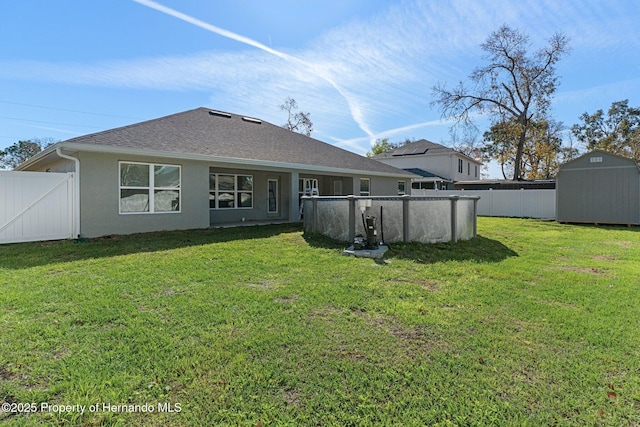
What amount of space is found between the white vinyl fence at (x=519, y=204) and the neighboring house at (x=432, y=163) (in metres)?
7.31

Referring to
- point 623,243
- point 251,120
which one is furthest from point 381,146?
point 623,243

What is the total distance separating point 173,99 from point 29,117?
21041mm

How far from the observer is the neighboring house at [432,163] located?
30.1 meters

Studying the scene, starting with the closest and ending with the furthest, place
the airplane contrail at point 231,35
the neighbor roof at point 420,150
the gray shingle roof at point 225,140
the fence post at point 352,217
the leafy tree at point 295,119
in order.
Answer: the fence post at point 352,217 → the gray shingle roof at point 225,140 → the airplane contrail at point 231,35 → the neighbor roof at point 420,150 → the leafy tree at point 295,119

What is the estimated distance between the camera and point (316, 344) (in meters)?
3.05

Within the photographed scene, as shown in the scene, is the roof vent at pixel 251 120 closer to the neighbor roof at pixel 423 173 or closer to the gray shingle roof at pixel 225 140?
the gray shingle roof at pixel 225 140

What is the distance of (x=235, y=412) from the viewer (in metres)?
2.15

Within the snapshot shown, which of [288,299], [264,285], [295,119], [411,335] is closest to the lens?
[411,335]

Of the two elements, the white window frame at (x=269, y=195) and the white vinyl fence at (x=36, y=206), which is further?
the white window frame at (x=269, y=195)

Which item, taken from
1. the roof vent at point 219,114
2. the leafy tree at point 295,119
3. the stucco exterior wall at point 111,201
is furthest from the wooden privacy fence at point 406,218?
the leafy tree at point 295,119

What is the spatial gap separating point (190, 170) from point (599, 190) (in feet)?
54.5

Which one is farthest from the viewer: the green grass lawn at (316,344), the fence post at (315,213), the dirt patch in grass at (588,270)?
the fence post at (315,213)

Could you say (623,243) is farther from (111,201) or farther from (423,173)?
(423,173)

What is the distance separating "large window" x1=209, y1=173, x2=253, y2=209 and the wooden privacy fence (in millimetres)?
6376
